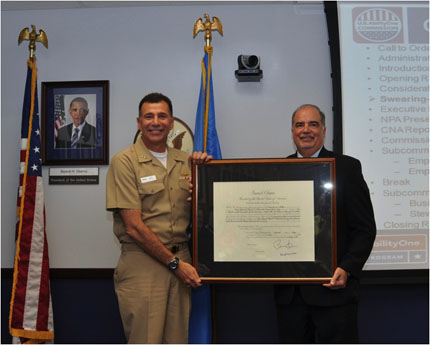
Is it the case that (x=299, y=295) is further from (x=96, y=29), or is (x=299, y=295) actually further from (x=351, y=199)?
(x=96, y=29)

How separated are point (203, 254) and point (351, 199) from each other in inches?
29.9

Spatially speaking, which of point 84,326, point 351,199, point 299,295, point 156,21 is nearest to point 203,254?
point 299,295

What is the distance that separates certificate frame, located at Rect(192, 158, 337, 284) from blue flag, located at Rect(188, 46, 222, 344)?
55 cm

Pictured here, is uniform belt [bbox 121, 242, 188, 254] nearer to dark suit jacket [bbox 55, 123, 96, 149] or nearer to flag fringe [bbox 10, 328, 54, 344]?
flag fringe [bbox 10, 328, 54, 344]

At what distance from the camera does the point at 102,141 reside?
2945 mm

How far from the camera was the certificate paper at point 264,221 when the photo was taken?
6.25 ft

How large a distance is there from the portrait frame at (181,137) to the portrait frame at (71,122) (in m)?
0.49

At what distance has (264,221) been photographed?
76.0 inches

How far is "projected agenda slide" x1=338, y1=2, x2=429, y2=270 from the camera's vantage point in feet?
8.76

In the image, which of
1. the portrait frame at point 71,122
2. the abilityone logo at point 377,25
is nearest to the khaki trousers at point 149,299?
the portrait frame at point 71,122

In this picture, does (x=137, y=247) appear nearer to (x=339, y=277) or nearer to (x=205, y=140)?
(x=205, y=140)

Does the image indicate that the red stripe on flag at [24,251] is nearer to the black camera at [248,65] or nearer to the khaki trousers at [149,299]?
the khaki trousers at [149,299]

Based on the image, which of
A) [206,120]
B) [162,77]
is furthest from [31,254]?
[162,77]

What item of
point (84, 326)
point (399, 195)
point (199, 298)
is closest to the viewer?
point (199, 298)
